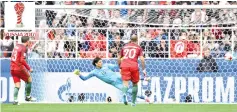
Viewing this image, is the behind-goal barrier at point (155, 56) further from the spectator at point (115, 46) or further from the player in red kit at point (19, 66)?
the player in red kit at point (19, 66)

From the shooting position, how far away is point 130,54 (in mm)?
20250

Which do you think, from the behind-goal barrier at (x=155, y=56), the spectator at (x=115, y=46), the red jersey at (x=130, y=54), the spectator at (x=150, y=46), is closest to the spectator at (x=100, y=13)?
the behind-goal barrier at (x=155, y=56)

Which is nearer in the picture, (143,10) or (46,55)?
(143,10)

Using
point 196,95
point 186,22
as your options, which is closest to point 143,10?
point 186,22

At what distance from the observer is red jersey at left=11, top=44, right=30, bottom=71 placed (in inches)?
826

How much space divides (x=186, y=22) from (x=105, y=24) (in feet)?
9.82

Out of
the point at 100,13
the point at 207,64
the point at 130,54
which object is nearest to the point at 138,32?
the point at 100,13

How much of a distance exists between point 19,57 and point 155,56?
18.2 ft

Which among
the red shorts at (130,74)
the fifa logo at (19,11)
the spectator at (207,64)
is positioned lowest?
the red shorts at (130,74)

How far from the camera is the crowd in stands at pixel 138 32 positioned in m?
23.9

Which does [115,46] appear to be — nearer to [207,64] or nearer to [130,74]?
[207,64]

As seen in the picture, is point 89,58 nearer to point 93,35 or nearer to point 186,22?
point 93,35

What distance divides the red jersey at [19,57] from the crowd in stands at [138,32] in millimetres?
3158

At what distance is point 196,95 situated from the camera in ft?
80.7
